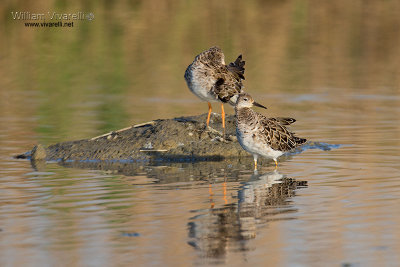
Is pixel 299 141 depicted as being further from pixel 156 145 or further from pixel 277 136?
pixel 156 145

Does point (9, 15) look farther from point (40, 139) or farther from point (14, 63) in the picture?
point (40, 139)

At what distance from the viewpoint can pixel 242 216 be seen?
10219 millimetres

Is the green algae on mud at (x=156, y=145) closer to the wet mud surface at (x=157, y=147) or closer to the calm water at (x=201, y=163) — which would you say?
the wet mud surface at (x=157, y=147)

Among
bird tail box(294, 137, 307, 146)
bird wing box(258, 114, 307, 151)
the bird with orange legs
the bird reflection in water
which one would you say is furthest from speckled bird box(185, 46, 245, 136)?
the bird reflection in water

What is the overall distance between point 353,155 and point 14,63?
55.7 ft

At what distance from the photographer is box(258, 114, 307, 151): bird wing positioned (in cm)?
1392

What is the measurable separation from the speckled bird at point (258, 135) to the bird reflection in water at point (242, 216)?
3.06 feet

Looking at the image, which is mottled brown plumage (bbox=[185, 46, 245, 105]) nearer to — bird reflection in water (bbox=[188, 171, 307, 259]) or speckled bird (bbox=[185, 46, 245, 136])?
speckled bird (bbox=[185, 46, 245, 136])

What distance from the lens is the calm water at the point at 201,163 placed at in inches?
352

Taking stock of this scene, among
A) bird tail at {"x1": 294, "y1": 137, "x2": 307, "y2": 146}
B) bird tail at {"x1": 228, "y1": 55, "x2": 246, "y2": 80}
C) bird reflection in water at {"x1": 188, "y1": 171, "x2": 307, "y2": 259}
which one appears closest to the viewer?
bird reflection in water at {"x1": 188, "y1": 171, "x2": 307, "y2": 259}

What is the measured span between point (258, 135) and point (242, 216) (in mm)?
3719

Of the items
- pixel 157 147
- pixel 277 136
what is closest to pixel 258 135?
pixel 277 136

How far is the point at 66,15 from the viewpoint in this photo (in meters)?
35.1

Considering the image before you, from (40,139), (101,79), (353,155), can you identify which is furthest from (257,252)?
→ (101,79)
